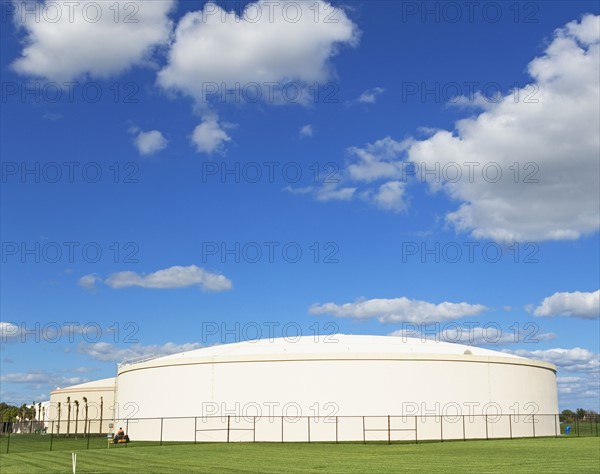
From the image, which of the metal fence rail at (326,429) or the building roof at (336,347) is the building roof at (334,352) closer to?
the building roof at (336,347)

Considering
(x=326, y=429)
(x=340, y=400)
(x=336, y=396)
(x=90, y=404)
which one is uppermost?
(x=336, y=396)

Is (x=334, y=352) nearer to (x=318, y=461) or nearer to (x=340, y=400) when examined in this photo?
(x=340, y=400)

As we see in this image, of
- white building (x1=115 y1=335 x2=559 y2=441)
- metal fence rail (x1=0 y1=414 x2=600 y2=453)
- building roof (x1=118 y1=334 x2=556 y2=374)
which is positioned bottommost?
metal fence rail (x1=0 y1=414 x2=600 y2=453)

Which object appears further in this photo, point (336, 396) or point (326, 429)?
point (336, 396)

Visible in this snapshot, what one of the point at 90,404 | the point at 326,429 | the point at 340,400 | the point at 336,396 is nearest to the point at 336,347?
the point at 336,396

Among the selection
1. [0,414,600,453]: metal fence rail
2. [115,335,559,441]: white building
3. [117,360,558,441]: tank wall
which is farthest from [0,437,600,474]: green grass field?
[115,335,559,441]: white building

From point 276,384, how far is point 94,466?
31.6 m

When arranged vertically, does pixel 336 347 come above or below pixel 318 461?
above

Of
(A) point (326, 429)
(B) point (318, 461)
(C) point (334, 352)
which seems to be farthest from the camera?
(C) point (334, 352)

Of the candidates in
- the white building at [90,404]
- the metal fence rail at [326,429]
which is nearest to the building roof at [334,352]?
the metal fence rail at [326,429]

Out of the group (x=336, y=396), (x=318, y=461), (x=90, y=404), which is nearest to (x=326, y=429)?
(x=336, y=396)

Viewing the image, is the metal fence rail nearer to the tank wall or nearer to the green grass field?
the tank wall

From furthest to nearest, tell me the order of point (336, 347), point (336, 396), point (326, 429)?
1. point (336, 347)
2. point (336, 396)
3. point (326, 429)

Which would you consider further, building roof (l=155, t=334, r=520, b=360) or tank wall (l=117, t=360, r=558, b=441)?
building roof (l=155, t=334, r=520, b=360)
